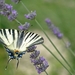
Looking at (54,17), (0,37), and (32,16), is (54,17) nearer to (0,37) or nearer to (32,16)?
(32,16)

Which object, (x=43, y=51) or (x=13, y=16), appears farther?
(x=43, y=51)

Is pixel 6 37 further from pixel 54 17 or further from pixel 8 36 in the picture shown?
pixel 54 17

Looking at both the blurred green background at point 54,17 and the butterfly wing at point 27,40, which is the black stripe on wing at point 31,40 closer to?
the butterfly wing at point 27,40

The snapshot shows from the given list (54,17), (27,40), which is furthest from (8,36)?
(54,17)

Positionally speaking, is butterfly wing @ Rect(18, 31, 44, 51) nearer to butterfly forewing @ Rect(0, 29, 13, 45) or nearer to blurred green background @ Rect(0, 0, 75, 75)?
butterfly forewing @ Rect(0, 29, 13, 45)

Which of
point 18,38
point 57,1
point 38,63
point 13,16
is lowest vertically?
point 38,63

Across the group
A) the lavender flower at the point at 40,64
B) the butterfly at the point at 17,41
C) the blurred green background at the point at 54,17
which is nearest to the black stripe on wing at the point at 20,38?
the butterfly at the point at 17,41

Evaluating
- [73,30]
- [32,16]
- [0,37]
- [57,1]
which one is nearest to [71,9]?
[57,1]
